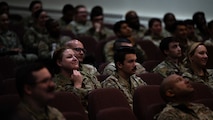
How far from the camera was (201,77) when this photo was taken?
4.08 metres

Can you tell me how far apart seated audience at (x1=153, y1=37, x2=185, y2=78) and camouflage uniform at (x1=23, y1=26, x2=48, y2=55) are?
157 centimetres

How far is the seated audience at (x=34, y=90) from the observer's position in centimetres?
241

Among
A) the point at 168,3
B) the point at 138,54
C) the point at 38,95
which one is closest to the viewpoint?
the point at 38,95

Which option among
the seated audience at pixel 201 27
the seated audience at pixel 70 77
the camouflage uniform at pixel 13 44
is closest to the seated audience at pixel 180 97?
the seated audience at pixel 70 77

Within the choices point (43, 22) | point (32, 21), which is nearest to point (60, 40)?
point (43, 22)

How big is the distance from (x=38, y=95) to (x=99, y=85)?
1.24 m

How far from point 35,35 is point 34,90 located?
A: 3102 millimetres

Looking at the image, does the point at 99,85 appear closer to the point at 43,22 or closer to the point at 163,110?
the point at 163,110

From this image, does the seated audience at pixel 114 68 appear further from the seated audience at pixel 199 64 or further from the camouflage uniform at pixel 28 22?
the camouflage uniform at pixel 28 22

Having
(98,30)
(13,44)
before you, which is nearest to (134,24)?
(98,30)

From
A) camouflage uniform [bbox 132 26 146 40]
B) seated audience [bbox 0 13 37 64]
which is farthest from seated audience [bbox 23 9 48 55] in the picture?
camouflage uniform [bbox 132 26 146 40]

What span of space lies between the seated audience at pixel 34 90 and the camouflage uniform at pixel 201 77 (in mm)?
1805

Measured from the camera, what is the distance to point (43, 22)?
5.60 m

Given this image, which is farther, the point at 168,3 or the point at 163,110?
the point at 168,3
